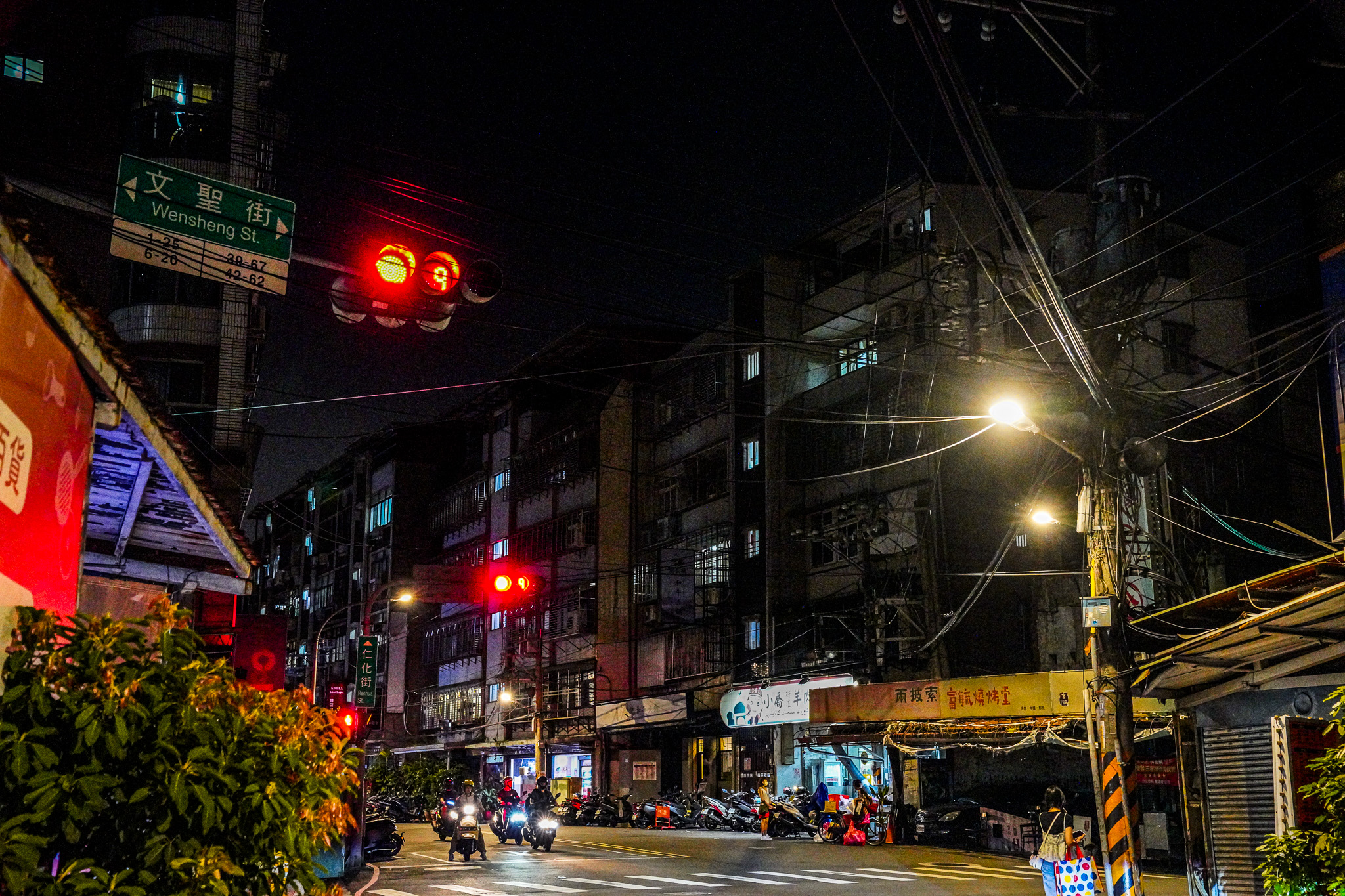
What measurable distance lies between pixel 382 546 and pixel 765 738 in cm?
3680

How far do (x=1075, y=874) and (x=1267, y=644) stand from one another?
14.0 ft

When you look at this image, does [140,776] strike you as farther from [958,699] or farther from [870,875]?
[958,699]

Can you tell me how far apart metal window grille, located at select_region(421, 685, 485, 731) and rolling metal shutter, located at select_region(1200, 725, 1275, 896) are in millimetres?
53304

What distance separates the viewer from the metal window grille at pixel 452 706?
219 feet

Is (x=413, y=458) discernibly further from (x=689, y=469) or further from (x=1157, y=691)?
(x=1157, y=691)

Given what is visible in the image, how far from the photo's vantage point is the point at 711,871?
2462 centimetres

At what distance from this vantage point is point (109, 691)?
5234 millimetres

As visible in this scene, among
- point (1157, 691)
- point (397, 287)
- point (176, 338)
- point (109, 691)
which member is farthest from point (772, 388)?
point (109, 691)

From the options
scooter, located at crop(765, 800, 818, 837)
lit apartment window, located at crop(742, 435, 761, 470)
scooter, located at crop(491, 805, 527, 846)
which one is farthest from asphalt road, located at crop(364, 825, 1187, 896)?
lit apartment window, located at crop(742, 435, 761, 470)

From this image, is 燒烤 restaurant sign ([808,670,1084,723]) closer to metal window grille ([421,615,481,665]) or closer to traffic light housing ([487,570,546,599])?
traffic light housing ([487,570,546,599])

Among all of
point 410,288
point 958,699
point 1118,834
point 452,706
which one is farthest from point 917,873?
point 452,706

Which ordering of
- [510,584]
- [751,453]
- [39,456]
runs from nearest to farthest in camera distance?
[39,456] → [510,584] → [751,453]

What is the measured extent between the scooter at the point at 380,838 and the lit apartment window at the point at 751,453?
72.0ft

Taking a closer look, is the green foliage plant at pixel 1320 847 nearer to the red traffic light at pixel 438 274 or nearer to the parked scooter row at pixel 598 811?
the red traffic light at pixel 438 274
